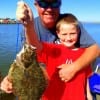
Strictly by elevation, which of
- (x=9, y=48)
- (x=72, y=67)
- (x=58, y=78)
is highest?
(x=72, y=67)

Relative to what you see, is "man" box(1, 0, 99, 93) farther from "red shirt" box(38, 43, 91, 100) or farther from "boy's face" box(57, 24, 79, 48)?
"boy's face" box(57, 24, 79, 48)

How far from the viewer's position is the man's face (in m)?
4.88

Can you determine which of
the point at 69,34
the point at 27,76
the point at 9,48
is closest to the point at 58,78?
the point at 69,34

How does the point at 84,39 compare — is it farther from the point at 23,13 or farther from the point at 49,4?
the point at 23,13

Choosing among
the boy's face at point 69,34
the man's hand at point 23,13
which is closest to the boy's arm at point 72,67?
the boy's face at point 69,34

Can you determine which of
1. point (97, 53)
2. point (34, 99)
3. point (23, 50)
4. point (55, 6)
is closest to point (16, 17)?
point (23, 50)

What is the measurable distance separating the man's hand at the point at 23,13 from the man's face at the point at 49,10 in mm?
982

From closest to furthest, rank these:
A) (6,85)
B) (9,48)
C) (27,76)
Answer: (27,76)
(6,85)
(9,48)

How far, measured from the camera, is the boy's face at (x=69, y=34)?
473 centimetres

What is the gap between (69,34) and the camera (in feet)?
15.5

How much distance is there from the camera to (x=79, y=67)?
469cm

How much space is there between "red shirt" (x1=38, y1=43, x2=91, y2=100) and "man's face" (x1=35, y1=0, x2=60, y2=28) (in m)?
0.35

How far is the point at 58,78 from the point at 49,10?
0.86 m

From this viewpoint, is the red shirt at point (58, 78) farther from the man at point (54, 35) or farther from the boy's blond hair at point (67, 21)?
Answer: the boy's blond hair at point (67, 21)
